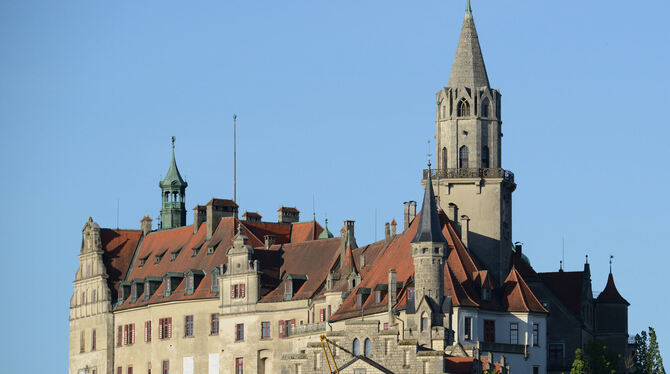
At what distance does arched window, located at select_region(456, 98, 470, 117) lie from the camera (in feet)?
470

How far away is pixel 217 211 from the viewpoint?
15912 centimetres

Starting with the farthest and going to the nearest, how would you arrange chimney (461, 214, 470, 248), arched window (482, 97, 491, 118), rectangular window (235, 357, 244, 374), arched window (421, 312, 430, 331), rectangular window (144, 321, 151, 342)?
rectangular window (144, 321, 151, 342), rectangular window (235, 357, 244, 374), arched window (482, 97, 491, 118), chimney (461, 214, 470, 248), arched window (421, 312, 430, 331)

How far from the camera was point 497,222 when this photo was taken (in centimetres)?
14150

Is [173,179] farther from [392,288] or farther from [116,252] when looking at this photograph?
[392,288]

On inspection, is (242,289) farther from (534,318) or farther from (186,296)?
(534,318)

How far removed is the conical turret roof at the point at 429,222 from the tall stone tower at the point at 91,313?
129 feet

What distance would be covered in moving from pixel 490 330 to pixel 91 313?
44081 mm

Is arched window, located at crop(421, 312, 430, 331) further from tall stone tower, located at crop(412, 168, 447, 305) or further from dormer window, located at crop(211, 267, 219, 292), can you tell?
dormer window, located at crop(211, 267, 219, 292)

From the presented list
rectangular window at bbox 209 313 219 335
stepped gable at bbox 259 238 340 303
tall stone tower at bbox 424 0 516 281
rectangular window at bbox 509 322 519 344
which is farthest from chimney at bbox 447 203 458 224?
rectangular window at bbox 209 313 219 335

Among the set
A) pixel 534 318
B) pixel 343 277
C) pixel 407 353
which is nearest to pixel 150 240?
pixel 343 277

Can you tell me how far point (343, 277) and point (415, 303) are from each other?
14136 mm

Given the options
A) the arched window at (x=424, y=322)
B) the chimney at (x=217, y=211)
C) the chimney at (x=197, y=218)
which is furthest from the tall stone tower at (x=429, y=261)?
the chimney at (x=197, y=218)

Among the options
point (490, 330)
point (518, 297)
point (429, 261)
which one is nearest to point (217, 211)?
point (518, 297)

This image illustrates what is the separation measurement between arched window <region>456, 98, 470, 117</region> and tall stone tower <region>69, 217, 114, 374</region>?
35.5m
